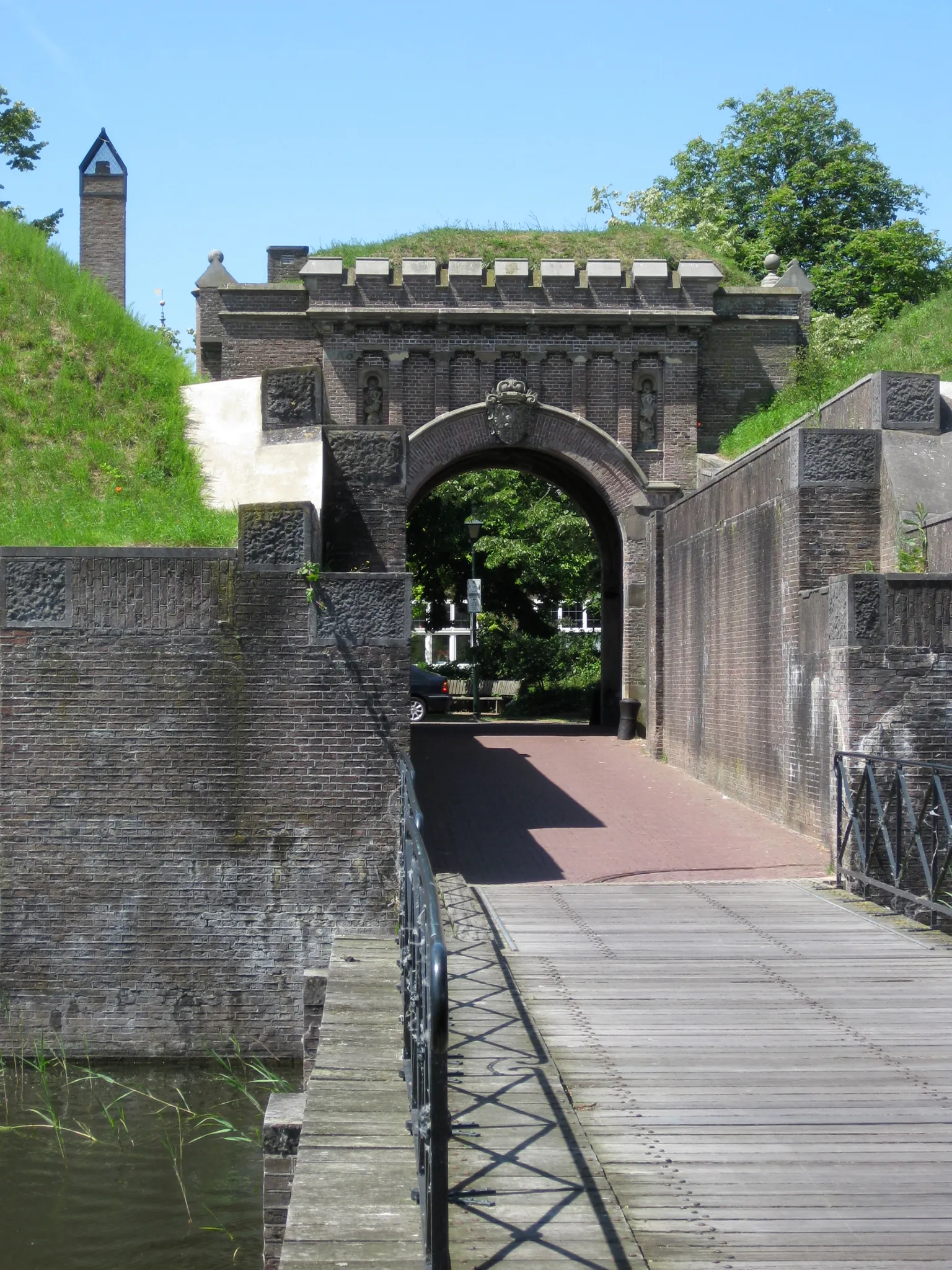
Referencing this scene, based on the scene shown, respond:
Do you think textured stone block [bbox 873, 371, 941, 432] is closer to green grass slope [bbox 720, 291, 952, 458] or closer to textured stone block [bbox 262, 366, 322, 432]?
textured stone block [bbox 262, 366, 322, 432]

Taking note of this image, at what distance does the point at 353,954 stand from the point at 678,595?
11762 mm

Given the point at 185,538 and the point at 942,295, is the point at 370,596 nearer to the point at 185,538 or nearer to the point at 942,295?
the point at 185,538

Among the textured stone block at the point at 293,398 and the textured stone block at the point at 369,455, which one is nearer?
the textured stone block at the point at 369,455

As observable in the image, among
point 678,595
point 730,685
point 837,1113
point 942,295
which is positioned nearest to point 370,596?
point 837,1113

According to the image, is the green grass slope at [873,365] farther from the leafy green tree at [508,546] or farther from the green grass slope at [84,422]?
the leafy green tree at [508,546]

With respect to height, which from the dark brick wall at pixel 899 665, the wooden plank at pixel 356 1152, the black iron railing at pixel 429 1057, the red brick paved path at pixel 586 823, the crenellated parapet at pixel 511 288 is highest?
the crenellated parapet at pixel 511 288

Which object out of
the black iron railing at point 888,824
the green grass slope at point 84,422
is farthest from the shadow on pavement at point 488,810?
the green grass slope at point 84,422

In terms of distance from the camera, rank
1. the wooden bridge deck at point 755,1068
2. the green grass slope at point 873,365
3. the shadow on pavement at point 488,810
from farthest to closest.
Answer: the green grass slope at point 873,365 < the shadow on pavement at point 488,810 < the wooden bridge deck at point 755,1068

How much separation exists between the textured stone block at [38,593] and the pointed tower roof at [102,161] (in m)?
13.3

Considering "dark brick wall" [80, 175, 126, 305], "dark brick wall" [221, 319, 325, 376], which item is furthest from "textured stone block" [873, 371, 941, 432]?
"dark brick wall" [80, 175, 126, 305]

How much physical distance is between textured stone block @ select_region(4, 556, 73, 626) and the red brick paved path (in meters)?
3.88

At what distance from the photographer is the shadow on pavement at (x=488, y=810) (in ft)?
37.6

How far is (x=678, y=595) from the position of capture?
1917 cm

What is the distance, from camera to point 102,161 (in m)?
20.9
